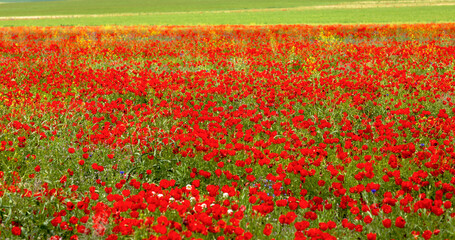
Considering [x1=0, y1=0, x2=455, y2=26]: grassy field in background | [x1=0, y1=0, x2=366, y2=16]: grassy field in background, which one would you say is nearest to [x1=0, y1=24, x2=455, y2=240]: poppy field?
[x1=0, y1=0, x2=455, y2=26]: grassy field in background

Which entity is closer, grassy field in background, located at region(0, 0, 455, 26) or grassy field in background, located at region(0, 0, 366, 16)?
grassy field in background, located at region(0, 0, 455, 26)

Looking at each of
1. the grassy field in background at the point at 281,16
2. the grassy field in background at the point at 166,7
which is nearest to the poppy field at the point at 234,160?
the grassy field in background at the point at 281,16

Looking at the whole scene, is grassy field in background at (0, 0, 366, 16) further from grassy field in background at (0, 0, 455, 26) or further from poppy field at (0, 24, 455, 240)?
poppy field at (0, 24, 455, 240)

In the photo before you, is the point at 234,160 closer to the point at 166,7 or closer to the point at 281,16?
the point at 281,16

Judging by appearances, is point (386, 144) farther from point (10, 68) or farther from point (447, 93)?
point (10, 68)

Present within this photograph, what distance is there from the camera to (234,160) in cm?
445

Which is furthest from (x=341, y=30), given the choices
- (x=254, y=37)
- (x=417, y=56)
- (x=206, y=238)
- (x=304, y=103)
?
(x=206, y=238)

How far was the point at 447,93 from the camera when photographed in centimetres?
684

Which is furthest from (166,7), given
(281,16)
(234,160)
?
(234,160)

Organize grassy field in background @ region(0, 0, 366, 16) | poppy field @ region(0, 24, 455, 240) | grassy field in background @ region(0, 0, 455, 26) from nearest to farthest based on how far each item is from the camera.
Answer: poppy field @ region(0, 24, 455, 240) < grassy field in background @ region(0, 0, 455, 26) < grassy field in background @ region(0, 0, 366, 16)

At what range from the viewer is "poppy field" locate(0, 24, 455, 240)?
2908 mm

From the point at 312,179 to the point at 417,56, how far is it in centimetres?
754

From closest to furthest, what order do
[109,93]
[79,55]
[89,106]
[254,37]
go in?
[89,106]
[109,93]
[79,55]
[254,37]

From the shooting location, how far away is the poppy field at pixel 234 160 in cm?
291
